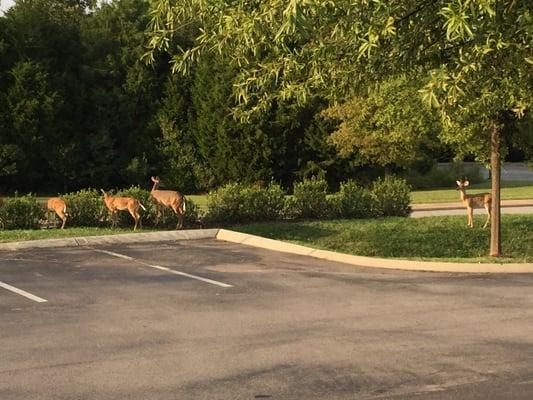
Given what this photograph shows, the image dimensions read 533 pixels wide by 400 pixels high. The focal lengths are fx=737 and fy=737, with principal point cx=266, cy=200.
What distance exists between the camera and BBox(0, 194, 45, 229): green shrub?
15906 millimetres

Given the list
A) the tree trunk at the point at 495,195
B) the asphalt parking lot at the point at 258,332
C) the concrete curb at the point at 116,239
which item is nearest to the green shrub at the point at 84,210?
the concrete curb at the point at 116,239

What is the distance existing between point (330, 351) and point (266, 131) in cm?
3290

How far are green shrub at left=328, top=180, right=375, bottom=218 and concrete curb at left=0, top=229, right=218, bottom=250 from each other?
480 cm

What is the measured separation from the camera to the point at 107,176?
39844 mm

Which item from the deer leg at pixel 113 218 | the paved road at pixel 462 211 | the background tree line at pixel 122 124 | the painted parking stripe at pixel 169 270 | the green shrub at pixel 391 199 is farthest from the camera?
the background tree line at pixel 122 124

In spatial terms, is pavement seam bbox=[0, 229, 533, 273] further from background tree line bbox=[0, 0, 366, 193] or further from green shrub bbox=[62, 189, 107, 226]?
background tree line bbox=[0, 0, 366, 193]

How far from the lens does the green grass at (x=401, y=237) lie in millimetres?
15453

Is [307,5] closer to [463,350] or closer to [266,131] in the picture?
[463,350]

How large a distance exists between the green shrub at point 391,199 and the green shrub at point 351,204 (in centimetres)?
22

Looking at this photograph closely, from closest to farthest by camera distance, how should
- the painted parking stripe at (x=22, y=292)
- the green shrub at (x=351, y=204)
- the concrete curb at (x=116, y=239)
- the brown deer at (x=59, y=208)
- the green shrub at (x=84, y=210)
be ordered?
the painted parking stripe at (x=22, y=292) < the concrete curb at (x=116, y=239) < the brown deer at (x=59, y=208) < the green shrub at (x=84, y=210) < the green shrub at (x=351, y=204)

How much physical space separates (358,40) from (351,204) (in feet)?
49.2

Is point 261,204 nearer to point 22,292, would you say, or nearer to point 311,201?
point 311,201

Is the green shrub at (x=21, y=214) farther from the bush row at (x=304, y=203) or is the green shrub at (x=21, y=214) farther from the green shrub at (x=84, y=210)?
the bush row at (x=304, y=203)

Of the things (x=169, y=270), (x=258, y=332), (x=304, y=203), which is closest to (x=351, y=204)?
(x=304, y=203)
